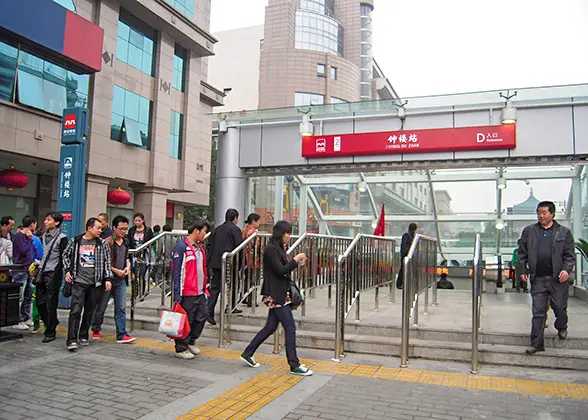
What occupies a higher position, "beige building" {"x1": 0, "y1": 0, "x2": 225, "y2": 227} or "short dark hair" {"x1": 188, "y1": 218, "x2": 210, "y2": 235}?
"beige building" {"x1": 0, "y1": 0, "x2": 225, "y2": 227}

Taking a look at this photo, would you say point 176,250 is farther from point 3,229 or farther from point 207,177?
point 207,177

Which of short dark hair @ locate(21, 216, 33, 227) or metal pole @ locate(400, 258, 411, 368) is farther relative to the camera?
short dark hair @ locate(21, 216, 33, 227)

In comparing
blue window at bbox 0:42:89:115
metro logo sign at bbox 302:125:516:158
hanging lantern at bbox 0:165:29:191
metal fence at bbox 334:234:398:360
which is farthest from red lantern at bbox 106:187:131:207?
metal fence at bbox 334:234:398:360

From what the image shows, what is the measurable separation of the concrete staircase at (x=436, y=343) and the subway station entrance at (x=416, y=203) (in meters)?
0.01

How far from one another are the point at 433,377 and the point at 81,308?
4295 mm

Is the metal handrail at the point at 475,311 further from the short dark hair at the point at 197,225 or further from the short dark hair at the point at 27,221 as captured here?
the short dark hair at the point at 27,221

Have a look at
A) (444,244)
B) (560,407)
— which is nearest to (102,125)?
(444,244)

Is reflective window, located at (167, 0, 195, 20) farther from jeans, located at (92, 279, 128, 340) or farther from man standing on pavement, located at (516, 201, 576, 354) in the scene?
man standing on pavement, located at (516, 201, 576, 354)

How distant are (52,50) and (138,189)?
8.93 m

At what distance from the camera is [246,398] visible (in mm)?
4223

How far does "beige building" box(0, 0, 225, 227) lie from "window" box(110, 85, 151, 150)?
4 cm

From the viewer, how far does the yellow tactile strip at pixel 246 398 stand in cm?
383

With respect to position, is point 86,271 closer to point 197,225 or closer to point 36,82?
point 197,225

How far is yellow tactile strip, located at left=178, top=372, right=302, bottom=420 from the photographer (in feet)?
12.6
